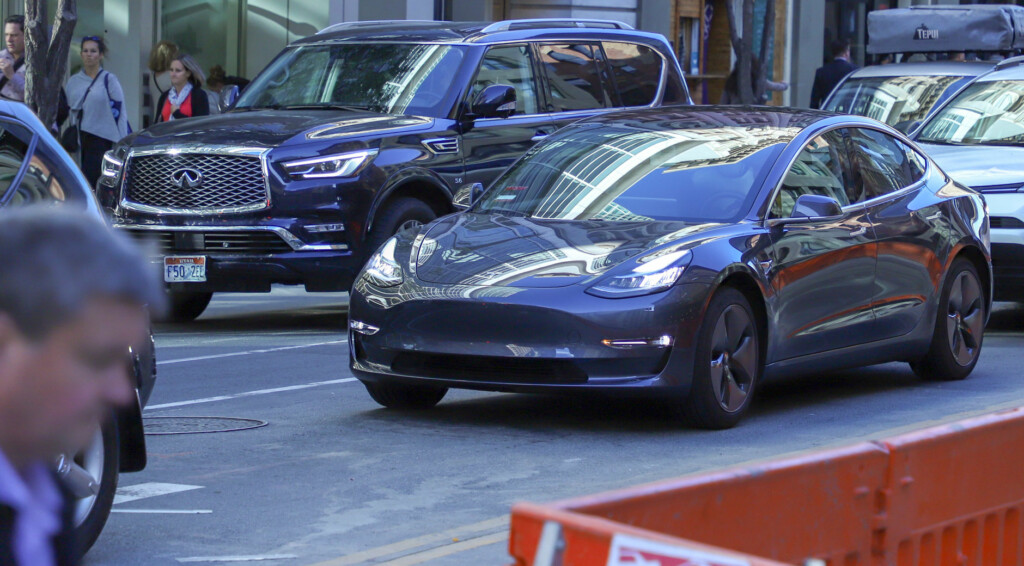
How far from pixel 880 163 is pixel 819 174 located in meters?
0.76

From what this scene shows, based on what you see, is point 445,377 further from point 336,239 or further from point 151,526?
point 336,239

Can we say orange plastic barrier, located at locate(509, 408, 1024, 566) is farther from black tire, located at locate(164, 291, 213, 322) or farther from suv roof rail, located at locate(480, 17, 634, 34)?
suv roof rail, located at locate(480, 17, 634, 34)

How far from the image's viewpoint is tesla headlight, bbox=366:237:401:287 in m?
8.16

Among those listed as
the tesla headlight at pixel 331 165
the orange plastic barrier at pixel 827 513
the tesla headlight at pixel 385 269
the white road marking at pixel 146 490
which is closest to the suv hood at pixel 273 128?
the tesla headlight at pixel 331 165

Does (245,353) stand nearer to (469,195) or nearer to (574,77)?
(469,195)

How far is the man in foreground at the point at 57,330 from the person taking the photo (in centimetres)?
181

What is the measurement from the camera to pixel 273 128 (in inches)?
463

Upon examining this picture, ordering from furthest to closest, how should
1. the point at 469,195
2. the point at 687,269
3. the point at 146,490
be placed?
the point at 469,195 → the point at 687,269 → the point at 146,490

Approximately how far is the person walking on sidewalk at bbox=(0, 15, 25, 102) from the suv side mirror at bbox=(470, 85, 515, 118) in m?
5.57

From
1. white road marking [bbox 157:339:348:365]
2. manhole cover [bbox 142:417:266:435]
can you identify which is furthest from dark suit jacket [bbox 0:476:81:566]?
white road marking [bbox 157:339:348:365]

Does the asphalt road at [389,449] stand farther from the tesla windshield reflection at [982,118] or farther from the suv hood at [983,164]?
the tesla windshield reflection at [982,118]

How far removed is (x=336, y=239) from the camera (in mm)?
11555

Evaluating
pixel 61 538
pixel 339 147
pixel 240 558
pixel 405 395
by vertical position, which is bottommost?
pixel 405 395

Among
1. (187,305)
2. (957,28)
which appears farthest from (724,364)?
(957,28)
